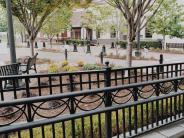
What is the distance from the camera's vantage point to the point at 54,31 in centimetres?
3366

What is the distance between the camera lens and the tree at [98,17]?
2839 cm

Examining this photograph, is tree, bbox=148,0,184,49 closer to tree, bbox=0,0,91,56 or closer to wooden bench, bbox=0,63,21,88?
tree, bbox=0,0,91,56

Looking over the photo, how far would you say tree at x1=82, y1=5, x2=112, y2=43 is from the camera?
93.1 ft

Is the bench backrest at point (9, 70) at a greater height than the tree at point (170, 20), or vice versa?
the tree at point (170, 20)

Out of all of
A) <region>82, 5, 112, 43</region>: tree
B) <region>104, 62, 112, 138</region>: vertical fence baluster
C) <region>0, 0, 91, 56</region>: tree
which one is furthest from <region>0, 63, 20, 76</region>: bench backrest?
<region>82, 5, 112, 43</region>: tree

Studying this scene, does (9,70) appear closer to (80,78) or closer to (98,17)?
(80,78)

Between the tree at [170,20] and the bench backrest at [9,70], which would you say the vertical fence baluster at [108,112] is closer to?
the bench backrest at [9,70]

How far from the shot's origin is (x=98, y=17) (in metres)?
31.9

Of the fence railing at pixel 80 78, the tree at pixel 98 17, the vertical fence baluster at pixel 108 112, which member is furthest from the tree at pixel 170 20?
the vertical fence baluster at pixel 108 112

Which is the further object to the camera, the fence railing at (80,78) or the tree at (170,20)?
the tree at (170,20)

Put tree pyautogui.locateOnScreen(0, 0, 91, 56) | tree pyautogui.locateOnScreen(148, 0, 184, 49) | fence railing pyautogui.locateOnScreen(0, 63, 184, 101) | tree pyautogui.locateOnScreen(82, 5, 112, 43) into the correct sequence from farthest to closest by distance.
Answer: tree pyautogui.locateOnScreen(82, 5, 112, 43), tree pyautogui.locateOnScreen(148, 0, 184, 49), tree pyautogui.locateOnScreen(0, 0, 91, 56), fence railing pyautogui.locateOnScreen(0, 63, 184, 101)

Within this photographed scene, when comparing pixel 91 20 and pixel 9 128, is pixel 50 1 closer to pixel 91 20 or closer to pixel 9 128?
pixel 9 128

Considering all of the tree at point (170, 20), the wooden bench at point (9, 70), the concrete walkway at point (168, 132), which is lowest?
the concrete walkway at point (168, 132)

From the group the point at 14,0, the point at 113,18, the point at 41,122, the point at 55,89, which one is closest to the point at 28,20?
the point at 14,0
